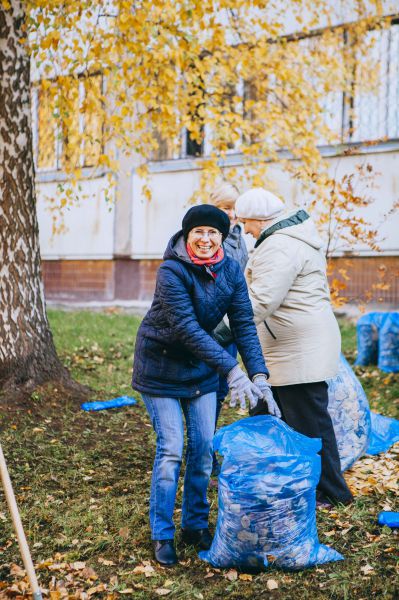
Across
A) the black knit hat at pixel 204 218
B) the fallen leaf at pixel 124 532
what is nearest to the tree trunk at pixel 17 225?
the fallen leaf at pixel 124 532

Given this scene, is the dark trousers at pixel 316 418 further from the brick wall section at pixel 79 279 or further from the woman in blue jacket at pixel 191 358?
the brick wall section at pixel 79 279

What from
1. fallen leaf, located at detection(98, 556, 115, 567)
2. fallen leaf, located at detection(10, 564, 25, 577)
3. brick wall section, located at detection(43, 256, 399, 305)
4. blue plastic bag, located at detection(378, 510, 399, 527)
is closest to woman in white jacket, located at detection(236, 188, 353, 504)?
blue plastic bag, located at detection(378, 510, 399, 527)

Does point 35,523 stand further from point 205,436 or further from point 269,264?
point 269,264

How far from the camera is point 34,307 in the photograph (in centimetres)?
625

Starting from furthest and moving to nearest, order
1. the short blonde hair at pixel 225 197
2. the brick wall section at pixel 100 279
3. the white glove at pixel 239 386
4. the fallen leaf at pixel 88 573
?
the brick wall section at pixel 100 279 → the short blonde hair at pixel 225 197 → the fallen leaf at pixel 88 573 → the white glove at pixel 239 386

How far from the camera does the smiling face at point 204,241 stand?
3.31 metres

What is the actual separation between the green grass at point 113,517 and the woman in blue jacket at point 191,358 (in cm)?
26

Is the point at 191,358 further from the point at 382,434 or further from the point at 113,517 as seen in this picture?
the point at 382,434

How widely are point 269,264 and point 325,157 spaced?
705 centimetres

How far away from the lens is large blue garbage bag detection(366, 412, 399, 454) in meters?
5.17

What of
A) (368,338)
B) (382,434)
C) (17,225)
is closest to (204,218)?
(382,434)

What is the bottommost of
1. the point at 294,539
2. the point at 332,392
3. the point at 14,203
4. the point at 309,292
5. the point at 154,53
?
the point at 294,539

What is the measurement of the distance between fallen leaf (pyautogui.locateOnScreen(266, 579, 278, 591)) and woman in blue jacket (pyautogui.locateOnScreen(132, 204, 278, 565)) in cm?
44

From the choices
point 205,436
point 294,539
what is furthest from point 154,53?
point 294,539
